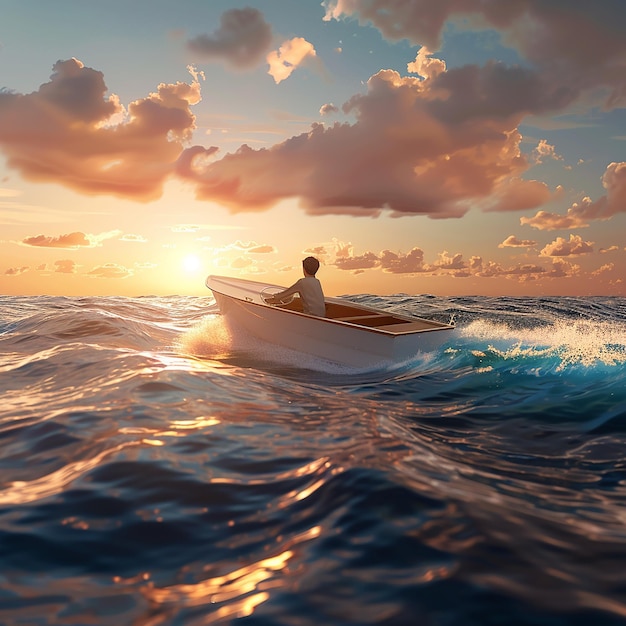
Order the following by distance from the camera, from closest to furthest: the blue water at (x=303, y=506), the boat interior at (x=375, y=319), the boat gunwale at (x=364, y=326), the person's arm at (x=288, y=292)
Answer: the blue water at (x=303, y=506), the boat gunwale at (x=364, y=326), the boat interior at (x=375, y=319), the person's arm at (x=288, y=292)

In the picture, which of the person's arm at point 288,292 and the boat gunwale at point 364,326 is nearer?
the boat gunwale at point 364,326

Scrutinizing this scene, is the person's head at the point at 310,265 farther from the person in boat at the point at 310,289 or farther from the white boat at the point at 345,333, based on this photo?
the white boat at the point at 345,333

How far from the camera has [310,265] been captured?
11664 millimetres

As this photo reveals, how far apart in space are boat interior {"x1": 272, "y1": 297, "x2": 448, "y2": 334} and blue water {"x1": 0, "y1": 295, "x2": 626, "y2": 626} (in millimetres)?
3727

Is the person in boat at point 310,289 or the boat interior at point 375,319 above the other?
the person in boat at point 310,289

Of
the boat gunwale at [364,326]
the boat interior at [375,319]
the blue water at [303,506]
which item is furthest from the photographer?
the boat interior at [375,319]

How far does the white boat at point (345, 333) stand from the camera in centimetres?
999

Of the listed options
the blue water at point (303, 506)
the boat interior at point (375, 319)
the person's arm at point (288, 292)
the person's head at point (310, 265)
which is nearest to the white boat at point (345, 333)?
the boat interior at point (375, 319)

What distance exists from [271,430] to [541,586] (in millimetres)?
3286

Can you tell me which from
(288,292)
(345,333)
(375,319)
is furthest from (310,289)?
(375,319)

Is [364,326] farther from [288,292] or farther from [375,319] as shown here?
[375,319]

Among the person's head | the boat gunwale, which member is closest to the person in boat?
the person's head

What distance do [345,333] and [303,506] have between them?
272 inches

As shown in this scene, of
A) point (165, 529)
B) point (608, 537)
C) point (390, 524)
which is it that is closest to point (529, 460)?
point (608, 537)
